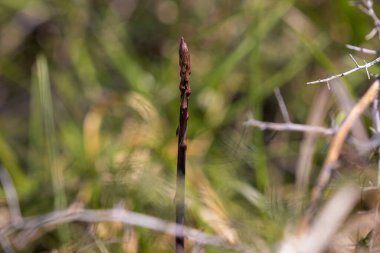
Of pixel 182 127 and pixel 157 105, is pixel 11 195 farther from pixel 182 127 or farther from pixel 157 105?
pixel 182 127

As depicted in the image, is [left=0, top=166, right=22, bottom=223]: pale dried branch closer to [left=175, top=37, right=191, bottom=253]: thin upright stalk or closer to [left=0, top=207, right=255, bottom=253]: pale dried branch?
[left=0, top=207, right=255, bottom=253]: pale dried branch

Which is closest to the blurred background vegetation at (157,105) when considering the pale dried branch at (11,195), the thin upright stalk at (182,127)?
the pale dried branch at (11,195)

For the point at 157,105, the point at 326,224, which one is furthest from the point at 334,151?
the point at 157,105

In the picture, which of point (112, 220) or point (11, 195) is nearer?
point (112, 220)

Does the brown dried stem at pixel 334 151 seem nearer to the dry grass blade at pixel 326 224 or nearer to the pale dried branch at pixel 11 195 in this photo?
the dry grass blade at pixel 326 224

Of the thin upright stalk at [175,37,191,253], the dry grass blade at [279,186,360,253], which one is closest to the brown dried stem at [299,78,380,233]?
the dry grass blade at [279,186,360,253]

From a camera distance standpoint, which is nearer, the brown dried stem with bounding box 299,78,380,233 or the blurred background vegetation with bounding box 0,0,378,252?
the brown dried stem with bounding box 299,78,380,233
